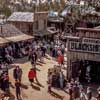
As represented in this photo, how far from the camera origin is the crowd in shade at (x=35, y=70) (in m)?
22.8

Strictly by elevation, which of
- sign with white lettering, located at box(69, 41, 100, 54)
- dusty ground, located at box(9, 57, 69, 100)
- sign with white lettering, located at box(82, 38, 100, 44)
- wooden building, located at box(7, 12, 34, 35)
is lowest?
dusty ground, located at box(9, 57, 69, 100)

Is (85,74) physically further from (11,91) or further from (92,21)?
(92,21)

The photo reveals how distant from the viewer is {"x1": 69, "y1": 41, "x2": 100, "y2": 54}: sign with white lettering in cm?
2568

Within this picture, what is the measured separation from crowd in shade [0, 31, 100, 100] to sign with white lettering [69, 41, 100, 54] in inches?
69.8

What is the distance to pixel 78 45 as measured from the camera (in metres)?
26.2

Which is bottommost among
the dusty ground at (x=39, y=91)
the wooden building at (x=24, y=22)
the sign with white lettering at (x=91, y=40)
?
the dusty ground at (x=39, y=91)

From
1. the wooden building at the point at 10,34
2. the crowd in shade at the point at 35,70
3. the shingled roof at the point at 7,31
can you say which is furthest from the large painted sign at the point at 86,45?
the shingled roof at the point at 7,31

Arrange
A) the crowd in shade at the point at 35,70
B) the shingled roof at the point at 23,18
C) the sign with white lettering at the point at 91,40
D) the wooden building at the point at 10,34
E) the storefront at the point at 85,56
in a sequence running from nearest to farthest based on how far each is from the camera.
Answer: the crowd in shade at the point at 35,70 → the sign with white lettering at the point at 91,40 → the storefront at the point at 85,56 → the wooden building at the point at 10,34 → the shingled roof at the point at 23,18

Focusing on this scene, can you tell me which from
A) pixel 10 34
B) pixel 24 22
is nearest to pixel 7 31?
pixel 10 34

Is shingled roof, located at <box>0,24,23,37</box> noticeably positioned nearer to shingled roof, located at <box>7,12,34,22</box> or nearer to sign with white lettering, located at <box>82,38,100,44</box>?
shingled roof, located at <box>7,12,34,22</box>

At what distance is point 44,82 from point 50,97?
116 inches

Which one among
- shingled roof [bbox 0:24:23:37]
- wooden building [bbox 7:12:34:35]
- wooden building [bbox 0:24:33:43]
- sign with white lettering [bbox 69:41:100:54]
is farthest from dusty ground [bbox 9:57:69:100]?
wooden building [bbox 7:12:34:35]

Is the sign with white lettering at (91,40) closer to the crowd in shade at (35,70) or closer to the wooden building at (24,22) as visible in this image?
the crowd in shade at (35,70)

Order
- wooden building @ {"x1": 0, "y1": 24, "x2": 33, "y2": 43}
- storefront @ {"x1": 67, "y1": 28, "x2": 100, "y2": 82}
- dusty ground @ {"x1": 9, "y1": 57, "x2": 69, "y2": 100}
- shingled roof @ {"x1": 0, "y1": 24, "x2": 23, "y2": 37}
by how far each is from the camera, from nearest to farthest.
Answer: dusty ground @ {"x1": 9, "y1": 57, "x2": 69, "y2": 100}, storefront @ {"x1": 67, "y1": 28, "x2": 100, "y2": 82}, wooden building @ {"x1": 0, "y1": 24, "x2": 33, "y2": 43}, shingled roof @ {"x1": 0, "y1": 24, "x2": 23, "y2": 37}
